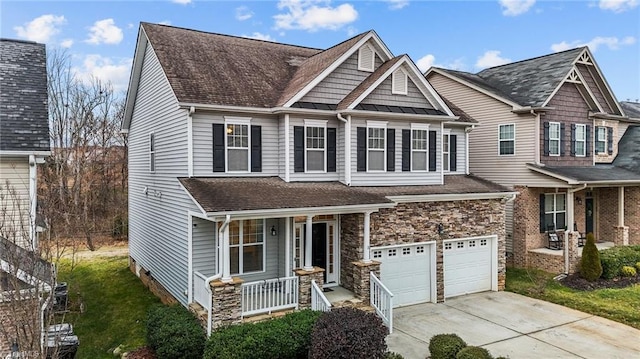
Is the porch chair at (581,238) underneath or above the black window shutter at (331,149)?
underneath

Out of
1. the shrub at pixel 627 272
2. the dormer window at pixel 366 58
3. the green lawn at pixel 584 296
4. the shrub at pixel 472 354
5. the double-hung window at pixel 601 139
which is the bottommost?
the green lawn at pixel 584 296

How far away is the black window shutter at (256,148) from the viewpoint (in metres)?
13.2

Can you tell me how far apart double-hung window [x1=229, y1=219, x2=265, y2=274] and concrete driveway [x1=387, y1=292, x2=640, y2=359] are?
4.32 meters

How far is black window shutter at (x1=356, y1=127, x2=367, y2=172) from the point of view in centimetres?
1391

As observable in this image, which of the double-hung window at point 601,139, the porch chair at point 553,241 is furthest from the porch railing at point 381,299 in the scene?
the double-hung window at point 601,139

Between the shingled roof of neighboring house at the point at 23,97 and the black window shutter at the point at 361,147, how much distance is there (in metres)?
8.67

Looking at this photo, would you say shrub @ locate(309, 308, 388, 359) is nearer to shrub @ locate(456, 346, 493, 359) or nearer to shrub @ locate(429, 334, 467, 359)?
shrub @ locate(429, 334, 467, 359)

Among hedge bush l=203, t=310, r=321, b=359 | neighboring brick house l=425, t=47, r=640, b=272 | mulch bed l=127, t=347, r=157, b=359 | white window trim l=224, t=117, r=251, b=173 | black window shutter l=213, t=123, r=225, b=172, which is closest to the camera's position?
hedge bush l=203, t=310, r=321, b=359

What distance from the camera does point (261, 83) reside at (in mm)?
14352

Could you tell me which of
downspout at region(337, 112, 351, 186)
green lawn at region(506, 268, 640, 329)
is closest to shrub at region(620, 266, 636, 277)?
green lawn at region(506, 268, 640, 329)

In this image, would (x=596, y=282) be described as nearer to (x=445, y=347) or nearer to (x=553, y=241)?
(x=553, y=241)

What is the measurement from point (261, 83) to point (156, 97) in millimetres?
3595

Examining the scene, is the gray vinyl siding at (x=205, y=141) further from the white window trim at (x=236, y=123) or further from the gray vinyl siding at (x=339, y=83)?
the gray vinyl siding at (x=339, y=83)

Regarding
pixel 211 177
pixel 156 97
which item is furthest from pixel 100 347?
pixel 156 97
